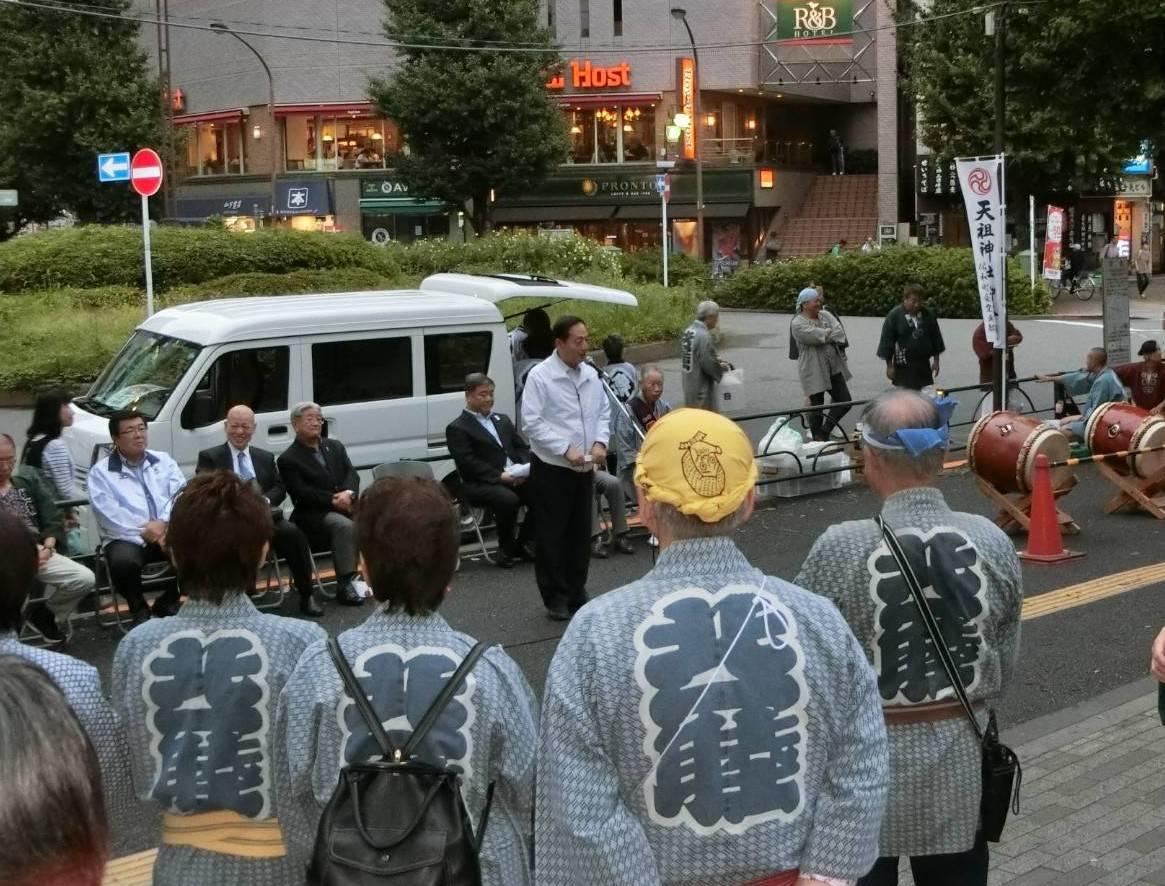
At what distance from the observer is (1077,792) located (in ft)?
20.1

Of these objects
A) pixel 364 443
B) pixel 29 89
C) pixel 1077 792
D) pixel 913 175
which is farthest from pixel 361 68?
pixel 1077 792

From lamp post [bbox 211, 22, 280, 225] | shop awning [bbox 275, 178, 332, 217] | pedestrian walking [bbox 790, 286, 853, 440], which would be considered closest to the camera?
pedestrian walking [bbox 790, 286, 853, 440]

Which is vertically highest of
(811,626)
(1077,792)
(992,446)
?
(811,626)

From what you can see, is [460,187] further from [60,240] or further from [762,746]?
[762,746]

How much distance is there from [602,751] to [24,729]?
51.2 inches

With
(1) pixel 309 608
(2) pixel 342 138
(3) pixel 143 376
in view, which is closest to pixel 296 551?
(1) pixel 309 608

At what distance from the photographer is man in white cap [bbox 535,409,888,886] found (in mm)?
2635

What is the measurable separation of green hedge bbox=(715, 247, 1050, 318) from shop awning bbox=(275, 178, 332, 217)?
68.6ft

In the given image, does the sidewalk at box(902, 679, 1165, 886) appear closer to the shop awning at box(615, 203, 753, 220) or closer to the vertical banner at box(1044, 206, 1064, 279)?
the vertical banner at box(1044, 206, 1064, 279)

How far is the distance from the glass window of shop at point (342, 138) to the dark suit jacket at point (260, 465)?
46.1 m

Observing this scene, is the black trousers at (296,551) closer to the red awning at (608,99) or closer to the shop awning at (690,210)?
the shop awning at (690,210)

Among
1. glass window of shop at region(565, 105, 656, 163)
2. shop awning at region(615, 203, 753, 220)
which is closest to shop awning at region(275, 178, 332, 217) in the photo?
glass window of shop at region(565, 105, 656, 163)

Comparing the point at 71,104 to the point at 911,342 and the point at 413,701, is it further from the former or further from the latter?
the point at 413,701

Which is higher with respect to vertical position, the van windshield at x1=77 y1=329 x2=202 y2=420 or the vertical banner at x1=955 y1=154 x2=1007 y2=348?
the vertical banner at x1=955 y1=154 x2=1007 y2=348
